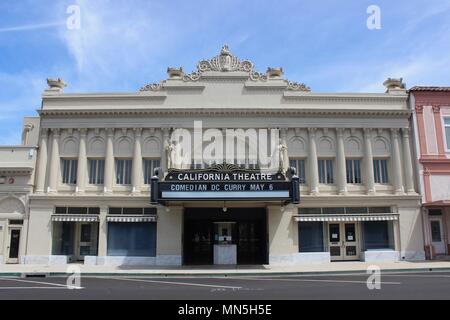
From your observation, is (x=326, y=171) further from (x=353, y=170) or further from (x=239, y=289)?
(x=239, y=289)

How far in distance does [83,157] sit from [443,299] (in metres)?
20.1

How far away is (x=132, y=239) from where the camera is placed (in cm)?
2384

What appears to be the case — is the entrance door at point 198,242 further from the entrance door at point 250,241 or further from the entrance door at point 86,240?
the entrance door at point 86,240

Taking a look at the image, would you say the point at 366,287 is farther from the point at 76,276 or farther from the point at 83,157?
the point at 83,157

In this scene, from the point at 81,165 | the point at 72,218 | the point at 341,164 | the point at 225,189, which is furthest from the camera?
the point at 341,164

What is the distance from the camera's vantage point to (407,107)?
2577 centimetres

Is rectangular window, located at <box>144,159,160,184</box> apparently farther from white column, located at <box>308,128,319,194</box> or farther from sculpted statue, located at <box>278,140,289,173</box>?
white column, located at <box>308,128,319,194</box>

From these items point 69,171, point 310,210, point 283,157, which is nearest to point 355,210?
point 310,210

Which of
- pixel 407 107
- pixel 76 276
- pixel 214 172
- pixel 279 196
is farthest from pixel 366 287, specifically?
pixel 407 107

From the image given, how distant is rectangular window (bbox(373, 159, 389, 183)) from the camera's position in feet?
82.8

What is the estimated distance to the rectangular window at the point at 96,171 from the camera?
Result: 81.1ft

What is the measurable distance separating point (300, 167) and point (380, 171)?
5.02m
